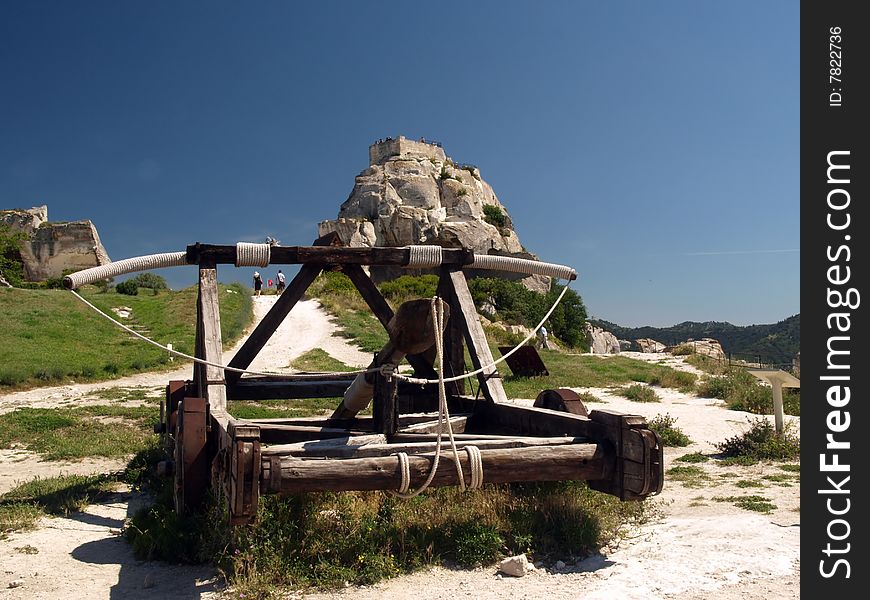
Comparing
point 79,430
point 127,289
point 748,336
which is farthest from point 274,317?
point 748,336

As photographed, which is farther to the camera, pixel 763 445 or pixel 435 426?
pixel 763 445

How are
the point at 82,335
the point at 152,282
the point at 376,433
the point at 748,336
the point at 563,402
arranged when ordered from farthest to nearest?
1. the point at 748,336
2. the point at 152,282
3. the point at 82,335
4. the point at 563,402
5. the point at 376,433

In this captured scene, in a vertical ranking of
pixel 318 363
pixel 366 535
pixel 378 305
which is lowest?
pixel 366 535

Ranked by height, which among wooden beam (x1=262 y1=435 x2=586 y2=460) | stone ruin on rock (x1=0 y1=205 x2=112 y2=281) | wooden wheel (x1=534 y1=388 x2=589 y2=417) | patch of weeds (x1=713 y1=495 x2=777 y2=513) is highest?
stone ruin on rock (x1=0 y1=205 x2=112 y2=281)

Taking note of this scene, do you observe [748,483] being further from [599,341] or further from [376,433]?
[599,341]

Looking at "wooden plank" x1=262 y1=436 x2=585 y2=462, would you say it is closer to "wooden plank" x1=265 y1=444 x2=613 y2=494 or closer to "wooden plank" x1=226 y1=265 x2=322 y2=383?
"wooden plank" x1=265 y1=444 x2=613 y2=494

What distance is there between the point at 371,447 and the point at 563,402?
2285 millimetres

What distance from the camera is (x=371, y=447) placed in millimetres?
4285

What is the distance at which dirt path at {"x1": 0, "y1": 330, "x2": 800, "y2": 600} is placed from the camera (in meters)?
3.96

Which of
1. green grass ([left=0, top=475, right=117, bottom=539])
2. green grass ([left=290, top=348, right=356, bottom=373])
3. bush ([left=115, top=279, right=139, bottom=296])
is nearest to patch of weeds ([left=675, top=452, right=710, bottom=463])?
green grass ([left=0, top=475, right=117, bottom=539])

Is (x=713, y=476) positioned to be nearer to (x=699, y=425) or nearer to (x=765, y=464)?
(x=765, y=464)

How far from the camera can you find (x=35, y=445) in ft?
29.4

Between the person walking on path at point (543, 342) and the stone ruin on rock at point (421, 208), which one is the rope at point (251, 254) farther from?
the stone ruin on rock at point (421, 208)

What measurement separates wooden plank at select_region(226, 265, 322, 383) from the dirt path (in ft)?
5.76
